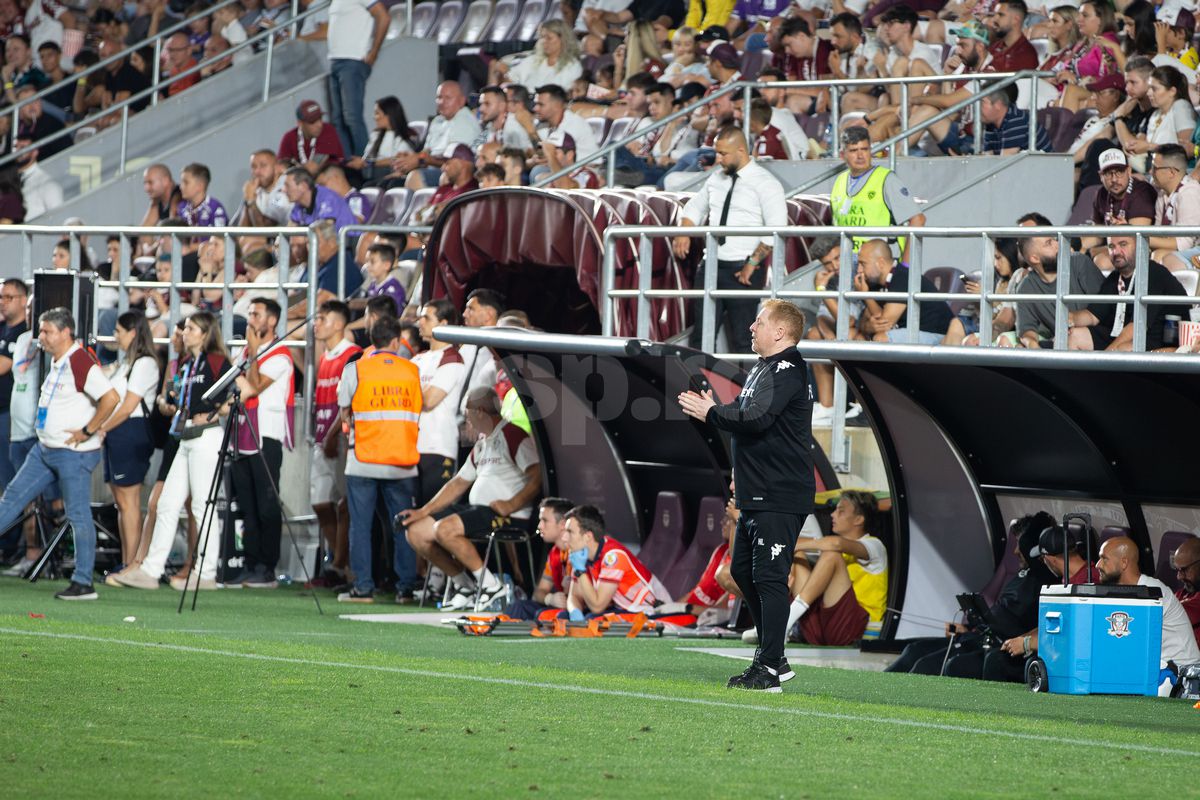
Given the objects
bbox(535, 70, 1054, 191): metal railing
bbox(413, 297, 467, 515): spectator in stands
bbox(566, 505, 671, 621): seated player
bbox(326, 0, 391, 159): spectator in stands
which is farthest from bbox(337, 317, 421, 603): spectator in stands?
bbox(326, 0, 391, 159): spectator in stands

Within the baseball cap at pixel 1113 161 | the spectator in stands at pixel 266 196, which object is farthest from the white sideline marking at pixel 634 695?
the spectator in stands at pixel 266 196

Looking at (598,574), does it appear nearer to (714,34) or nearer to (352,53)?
(714,34)

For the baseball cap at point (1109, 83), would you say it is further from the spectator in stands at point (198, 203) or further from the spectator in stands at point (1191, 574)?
the spectator in stands at point (198, 203)

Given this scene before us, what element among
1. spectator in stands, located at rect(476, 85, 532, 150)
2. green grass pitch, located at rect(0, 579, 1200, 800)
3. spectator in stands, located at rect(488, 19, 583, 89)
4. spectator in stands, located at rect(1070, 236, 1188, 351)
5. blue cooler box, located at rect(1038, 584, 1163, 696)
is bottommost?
green grass pitch, located at rect(0, 579, 1200, 800)

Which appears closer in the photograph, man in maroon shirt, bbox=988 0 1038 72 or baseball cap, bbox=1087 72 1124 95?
baseball cap, bbox=1087 72 1124 95

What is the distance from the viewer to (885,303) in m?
13.9

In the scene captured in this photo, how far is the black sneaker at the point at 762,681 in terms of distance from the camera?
9195mm

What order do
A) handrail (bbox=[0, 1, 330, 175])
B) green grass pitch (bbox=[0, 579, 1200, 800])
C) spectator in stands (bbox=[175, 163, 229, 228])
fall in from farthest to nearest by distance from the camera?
handrail (bbox=[0, 1, 330, 175]), spectator in stands (bbox=[175, 163, 229, 228]), green grass pitch (bbox=[0, 579, 1200, 800])

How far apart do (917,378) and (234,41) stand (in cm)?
1702

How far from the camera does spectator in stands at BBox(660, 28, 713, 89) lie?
20719 mm

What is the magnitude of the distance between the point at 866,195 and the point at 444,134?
26.7 feet

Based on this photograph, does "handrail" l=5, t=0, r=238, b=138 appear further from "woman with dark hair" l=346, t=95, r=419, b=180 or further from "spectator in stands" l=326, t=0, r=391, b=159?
"woman with dark hair" l=346, t=95, r=419, b=180

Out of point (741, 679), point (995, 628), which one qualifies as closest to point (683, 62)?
point (995, 628)

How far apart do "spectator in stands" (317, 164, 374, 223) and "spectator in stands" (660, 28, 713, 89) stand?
361cm
